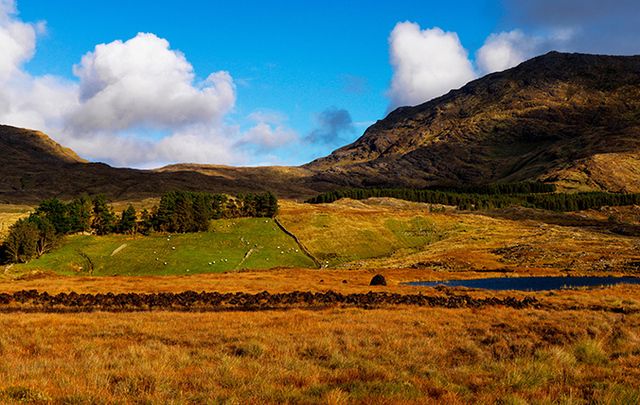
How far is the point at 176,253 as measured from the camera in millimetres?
102625

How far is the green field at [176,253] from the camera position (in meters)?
94.7

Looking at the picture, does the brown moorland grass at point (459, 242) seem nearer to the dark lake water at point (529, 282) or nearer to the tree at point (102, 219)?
the dark lake water at point (529, 282)

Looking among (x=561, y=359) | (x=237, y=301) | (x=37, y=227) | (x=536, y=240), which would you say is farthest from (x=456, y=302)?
(x=536, y=240)

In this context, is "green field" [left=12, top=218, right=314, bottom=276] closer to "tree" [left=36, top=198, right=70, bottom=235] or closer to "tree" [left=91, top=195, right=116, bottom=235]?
"tree" [left=36, top=198, right=70, bottom=235]

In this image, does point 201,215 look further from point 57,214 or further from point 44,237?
point 44,237

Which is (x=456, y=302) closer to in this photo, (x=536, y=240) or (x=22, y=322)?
(x=22, y=322)

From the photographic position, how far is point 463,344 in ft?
65.0

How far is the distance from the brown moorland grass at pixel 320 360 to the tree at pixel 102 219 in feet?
331

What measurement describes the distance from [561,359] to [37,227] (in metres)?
109

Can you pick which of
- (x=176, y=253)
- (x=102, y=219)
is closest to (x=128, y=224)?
(x=102, y=219)

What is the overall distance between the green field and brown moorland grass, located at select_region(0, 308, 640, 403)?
70.5 metres

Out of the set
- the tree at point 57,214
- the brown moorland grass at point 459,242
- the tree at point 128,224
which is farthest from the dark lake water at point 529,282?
the tree at point 57,214

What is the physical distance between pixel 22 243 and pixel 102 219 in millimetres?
26743

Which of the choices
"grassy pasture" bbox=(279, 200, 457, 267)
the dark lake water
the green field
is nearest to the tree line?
the green field
